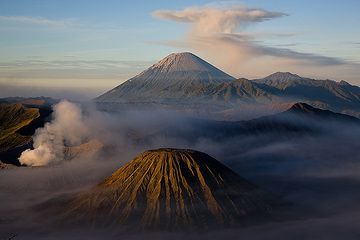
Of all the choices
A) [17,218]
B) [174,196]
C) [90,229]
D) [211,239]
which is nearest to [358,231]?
[211,239]

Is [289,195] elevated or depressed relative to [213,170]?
depressed

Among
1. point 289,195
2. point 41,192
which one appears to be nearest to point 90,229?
point 41,192

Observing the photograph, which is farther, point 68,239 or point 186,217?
point 186,217

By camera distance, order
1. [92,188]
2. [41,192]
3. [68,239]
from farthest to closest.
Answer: [41,192]
[92,188]
[68,239]

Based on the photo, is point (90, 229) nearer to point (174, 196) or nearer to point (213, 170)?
point (174, 196)

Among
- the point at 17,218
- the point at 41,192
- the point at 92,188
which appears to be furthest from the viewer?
the point at 41,192

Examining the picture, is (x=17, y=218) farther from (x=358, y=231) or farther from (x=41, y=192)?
(x=358, y=231)
